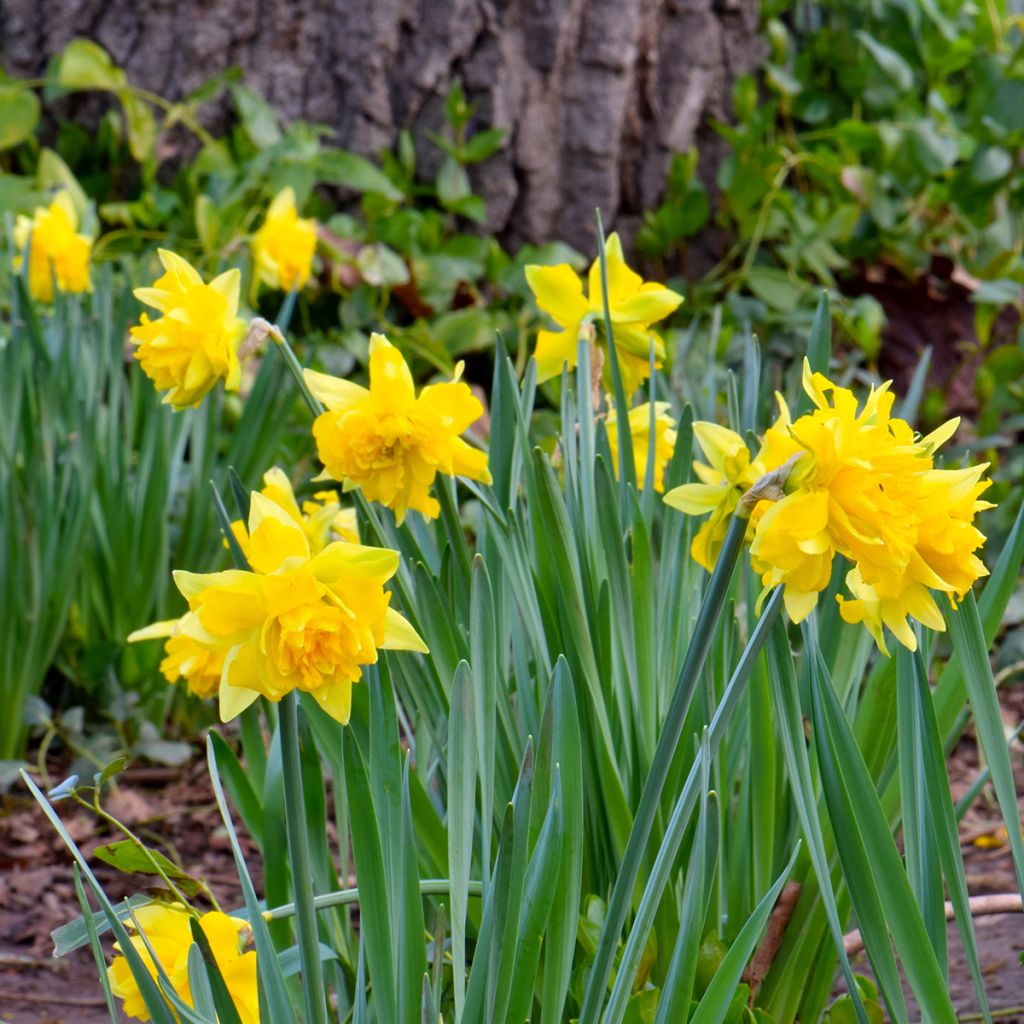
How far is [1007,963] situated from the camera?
4.30 feet

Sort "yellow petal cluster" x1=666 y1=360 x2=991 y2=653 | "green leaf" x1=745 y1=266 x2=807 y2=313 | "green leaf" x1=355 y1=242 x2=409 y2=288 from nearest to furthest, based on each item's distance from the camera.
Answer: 1. "yellow petal cluster" x1=666 y1=360 x2=991 y2=653
2. "green leaf" x1=355 y1=242 x2=409 y2=288
3. "green leaf" x1=745 y1=266 x2=807 y2=313

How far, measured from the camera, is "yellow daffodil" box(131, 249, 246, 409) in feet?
2.85

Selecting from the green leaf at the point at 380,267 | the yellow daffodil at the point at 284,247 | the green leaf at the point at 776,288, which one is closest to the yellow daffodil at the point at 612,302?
the yellow daffodil at the point at 284,247

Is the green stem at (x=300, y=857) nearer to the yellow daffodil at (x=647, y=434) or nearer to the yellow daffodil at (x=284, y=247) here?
the yellow daffodil at (x=647, y=434)

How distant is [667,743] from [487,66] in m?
2.26

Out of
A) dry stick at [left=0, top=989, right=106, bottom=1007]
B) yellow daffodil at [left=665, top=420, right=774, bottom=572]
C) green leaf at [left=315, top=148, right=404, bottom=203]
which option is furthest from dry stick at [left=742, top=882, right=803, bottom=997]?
green leaf at [left=315, top=148, right=404, bottom=203]

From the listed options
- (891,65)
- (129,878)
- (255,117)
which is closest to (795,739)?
(129,878)

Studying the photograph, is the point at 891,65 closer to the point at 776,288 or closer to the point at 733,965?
the point at 776,288

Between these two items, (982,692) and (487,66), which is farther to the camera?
(487,66)

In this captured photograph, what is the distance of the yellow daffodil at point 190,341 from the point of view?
2.85 feet

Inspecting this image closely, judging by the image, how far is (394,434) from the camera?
82cm

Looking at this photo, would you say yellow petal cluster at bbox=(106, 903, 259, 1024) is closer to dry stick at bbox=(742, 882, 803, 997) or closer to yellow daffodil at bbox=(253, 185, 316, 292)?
dry stick at bbox=(742, 882, 803, 997)

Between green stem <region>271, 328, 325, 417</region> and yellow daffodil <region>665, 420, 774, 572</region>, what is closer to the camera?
yellow daffodil <region>665, 420, 774, 572</region>

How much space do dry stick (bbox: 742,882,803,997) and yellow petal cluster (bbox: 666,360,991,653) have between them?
0.40 metres
